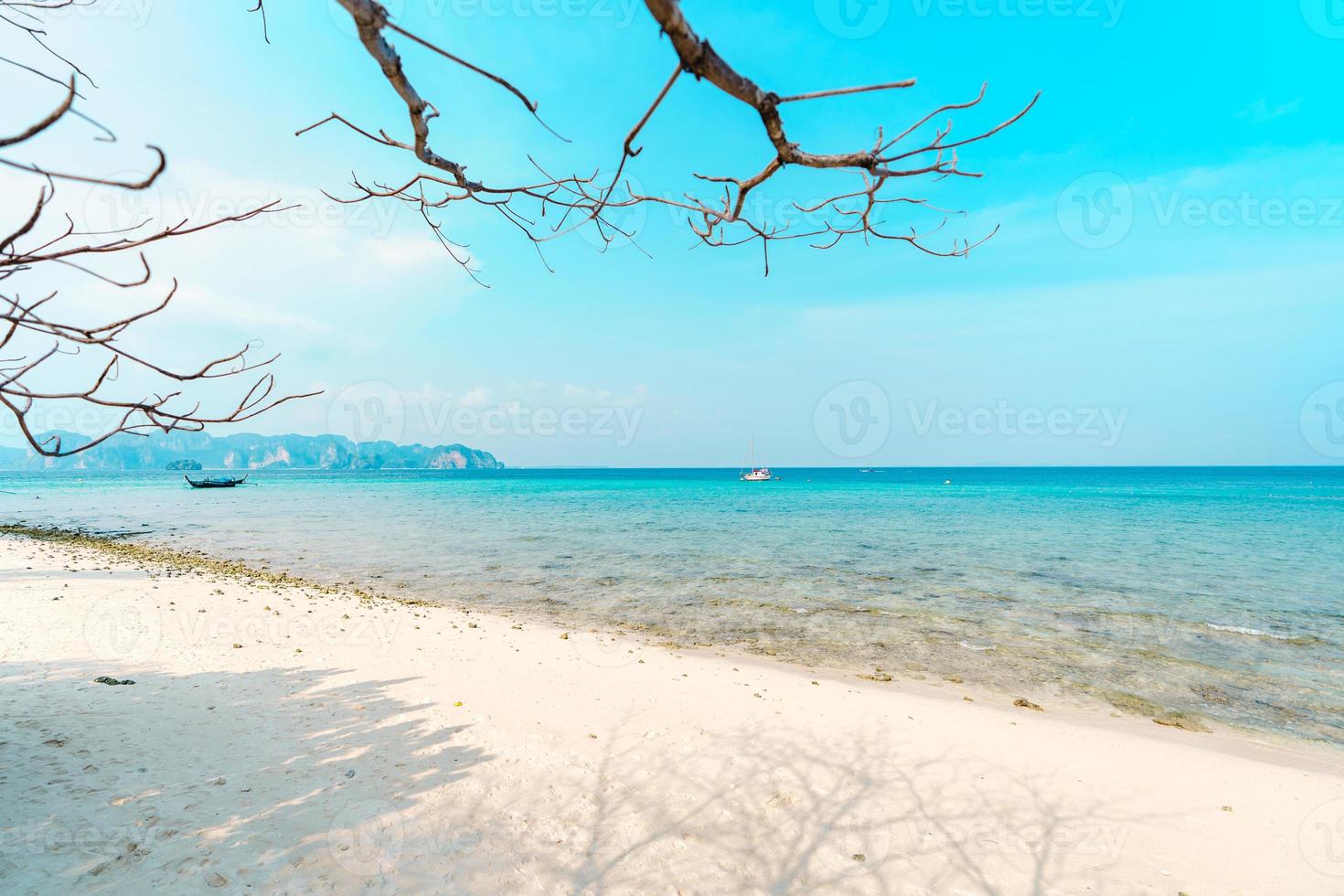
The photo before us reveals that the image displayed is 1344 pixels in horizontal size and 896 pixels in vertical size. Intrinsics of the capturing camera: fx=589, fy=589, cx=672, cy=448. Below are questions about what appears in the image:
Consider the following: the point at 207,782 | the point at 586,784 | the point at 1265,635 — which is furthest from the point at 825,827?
the point at 1265,635

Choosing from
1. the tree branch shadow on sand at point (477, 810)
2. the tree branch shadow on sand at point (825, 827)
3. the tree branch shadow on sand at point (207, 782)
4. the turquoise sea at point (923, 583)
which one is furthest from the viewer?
the turquoise sea at point (923, 583)

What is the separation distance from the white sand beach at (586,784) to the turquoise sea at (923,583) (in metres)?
2.43

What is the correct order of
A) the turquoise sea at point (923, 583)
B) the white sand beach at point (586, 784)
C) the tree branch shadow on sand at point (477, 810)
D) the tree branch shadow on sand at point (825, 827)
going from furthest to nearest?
the turquoise sea at point (923, 583) < the tree branch shadow on sand at point (825, 827) < the white sand beach at point (586, 784) < the tree branch shadow on sand at point (477, 810)

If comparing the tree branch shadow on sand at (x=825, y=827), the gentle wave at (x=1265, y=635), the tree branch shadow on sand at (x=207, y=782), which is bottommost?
the gentle wave at (x=1265, y=635)

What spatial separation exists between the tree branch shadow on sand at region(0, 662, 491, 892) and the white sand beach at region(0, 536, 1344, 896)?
0.02m

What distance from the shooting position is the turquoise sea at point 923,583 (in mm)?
9602

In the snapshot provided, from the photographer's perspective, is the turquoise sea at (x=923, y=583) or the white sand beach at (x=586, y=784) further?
the turquoise sea at (x=923, y=583)

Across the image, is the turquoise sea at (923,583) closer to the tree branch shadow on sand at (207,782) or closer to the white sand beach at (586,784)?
the white sand beach at (586,784)

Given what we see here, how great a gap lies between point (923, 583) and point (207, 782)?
Result: 1606 centimetres

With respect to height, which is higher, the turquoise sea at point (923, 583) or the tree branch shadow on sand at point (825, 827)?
the tree branch shadow on sand at point (825, 827)

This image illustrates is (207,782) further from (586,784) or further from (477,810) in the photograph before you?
(586,784)

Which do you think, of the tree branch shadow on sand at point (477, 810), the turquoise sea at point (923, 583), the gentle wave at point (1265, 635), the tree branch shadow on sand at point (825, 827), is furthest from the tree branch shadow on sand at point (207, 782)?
the gentle wave at point (1265, 635)

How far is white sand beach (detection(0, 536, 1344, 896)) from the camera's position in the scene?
3584mm

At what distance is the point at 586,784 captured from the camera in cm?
464
